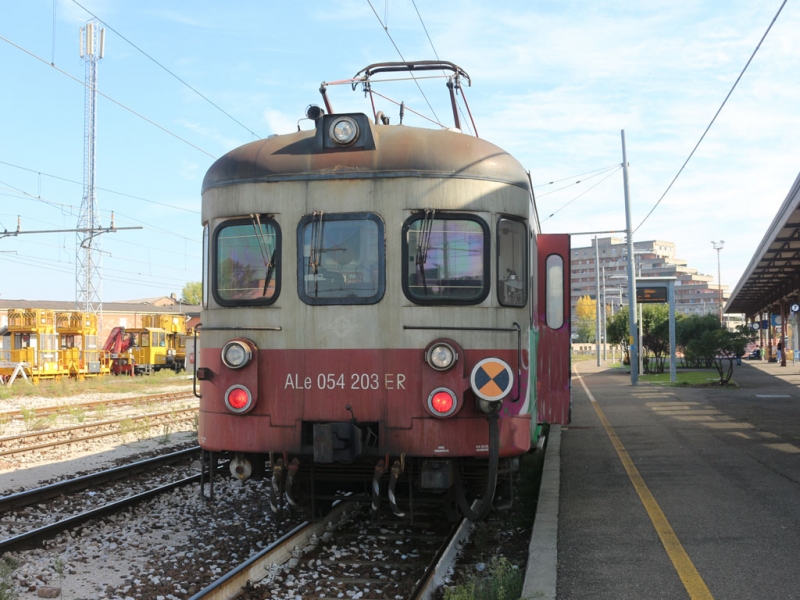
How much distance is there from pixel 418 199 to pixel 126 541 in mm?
4040

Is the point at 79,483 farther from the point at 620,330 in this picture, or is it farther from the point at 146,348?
the point at 620,330

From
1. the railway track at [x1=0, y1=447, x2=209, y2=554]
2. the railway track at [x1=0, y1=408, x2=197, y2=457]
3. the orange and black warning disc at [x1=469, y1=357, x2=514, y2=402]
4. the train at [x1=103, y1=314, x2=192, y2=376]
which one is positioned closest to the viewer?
the orange and black warning disc at [x1=469, y1=357, x2=514, y2=402]

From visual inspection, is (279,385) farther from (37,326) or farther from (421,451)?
(37,326)

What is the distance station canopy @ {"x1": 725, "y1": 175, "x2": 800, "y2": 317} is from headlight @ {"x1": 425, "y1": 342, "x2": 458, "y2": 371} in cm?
1020

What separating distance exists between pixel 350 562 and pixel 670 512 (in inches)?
121

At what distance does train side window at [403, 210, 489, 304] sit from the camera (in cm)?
622

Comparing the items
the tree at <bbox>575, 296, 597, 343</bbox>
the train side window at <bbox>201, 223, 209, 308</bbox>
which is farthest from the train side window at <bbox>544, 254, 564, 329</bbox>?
the tree at <bbox>575, 296, 597, 343</bbox>

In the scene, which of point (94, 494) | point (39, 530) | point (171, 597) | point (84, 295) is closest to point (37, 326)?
point (84, 295)

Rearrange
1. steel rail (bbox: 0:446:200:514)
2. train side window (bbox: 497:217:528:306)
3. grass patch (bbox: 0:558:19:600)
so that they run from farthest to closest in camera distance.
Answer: steel rail (bbox: 0:446:200:514) → train side window (bbox: 497:217:528:306) → grass patch (bbox: 0:558:19:600)

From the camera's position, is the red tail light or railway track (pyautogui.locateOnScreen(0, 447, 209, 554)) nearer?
the red tail light

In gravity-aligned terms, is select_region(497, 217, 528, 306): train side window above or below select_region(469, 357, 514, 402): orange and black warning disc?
above

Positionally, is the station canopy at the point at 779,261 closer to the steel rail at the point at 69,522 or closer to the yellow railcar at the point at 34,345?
the steel rail at the point at 69,522

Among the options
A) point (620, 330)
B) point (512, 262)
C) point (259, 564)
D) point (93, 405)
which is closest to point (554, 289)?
point (512, 262)

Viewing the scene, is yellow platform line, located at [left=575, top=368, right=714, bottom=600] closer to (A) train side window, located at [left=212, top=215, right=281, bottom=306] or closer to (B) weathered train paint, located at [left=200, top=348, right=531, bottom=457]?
(B) weathered train paint, located at [left=200, top=348, right=531, bottom=457]
